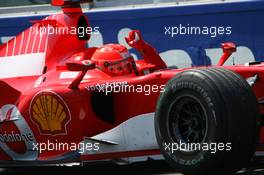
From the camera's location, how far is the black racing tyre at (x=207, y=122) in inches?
231

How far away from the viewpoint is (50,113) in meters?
7.20

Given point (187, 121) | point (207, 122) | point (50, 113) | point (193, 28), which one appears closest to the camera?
point (207, 122)

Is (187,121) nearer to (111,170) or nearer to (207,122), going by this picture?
(207,122)

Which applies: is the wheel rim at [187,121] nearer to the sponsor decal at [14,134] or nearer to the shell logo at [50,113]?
the shell logo at [50,113]

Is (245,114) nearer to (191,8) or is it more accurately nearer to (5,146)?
(5,146)

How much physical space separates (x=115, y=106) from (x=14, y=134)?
1.14 metres

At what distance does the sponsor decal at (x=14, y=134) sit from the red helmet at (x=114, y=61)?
934mm

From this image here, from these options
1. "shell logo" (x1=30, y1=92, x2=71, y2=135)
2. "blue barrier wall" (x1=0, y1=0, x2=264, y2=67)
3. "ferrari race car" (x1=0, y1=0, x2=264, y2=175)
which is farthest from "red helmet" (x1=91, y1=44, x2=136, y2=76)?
"blue barrier wall" (x1=0, y1=0, x2=264, y2=67)

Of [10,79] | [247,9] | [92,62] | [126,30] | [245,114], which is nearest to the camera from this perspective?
[245,114]

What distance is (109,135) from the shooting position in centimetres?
702

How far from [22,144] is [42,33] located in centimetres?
132

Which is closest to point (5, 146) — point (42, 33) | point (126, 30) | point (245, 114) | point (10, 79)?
point (10, 79)

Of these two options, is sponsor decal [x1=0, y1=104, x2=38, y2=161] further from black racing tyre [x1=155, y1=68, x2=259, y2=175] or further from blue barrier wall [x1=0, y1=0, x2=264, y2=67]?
blue barrier wall [x1=0, y1=0, x2=264, y2=67]

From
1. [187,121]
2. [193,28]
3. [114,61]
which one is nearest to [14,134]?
[114,61]
